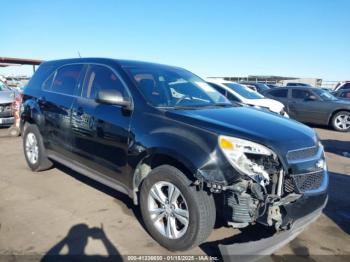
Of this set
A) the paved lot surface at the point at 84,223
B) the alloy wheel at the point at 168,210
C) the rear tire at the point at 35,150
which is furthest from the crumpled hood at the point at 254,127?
the rear tire at the point at 35,150

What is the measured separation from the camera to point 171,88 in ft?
14.4

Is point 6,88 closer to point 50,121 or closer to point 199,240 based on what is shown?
point 50,121

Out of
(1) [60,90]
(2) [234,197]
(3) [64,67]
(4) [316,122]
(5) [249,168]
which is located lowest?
(4) [316,122]

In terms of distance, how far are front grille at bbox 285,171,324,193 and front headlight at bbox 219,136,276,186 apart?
0.32 meters

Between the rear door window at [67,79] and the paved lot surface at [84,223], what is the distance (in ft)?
4.80

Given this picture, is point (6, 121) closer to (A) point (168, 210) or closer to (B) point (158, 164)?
(B) point (158, 164)

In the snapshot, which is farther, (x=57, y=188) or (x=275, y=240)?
(x=57, y=188)

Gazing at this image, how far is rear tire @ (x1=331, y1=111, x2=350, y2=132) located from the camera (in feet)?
41.5

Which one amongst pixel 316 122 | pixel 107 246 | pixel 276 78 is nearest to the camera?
pixel 107 246

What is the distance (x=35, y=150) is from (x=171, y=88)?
284 centimetres

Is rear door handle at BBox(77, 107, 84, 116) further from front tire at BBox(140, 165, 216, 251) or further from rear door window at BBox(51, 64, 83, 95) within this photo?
front tire at BBox(140, 165, 216, 251)

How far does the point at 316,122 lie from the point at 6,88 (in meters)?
11.2

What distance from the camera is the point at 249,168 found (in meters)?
3.03

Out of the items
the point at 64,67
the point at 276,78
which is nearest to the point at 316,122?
the point at 64,67
